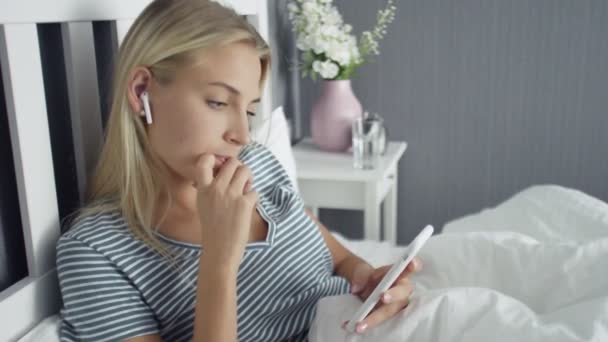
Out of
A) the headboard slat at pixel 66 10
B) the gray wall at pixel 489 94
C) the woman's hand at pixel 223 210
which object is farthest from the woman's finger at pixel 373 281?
the gray wall at pixel 489 94

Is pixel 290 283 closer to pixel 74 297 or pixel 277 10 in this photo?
pixel 74 297

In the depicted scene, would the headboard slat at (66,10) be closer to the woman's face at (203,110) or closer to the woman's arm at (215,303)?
the woman's face at (203,110)

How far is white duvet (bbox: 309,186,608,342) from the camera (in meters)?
0.72

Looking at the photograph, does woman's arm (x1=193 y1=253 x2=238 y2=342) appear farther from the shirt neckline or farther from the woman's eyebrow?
the woman's eyebrow

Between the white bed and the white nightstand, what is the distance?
2.37 ft

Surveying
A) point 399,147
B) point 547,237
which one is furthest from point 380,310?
point 399,147

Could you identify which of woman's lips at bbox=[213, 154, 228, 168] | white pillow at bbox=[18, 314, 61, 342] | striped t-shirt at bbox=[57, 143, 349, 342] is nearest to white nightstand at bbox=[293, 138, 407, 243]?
striped t-shirt at bbox=[57, 143, 349, 342]

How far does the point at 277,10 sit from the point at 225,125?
1.19m

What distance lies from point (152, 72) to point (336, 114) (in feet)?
3.46

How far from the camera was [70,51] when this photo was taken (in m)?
0.88

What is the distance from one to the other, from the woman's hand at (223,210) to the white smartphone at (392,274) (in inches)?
6.6

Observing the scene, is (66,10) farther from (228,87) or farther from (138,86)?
(228,87)

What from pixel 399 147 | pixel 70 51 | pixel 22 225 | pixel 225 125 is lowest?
pixel 399 147

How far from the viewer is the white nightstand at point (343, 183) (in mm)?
1685
